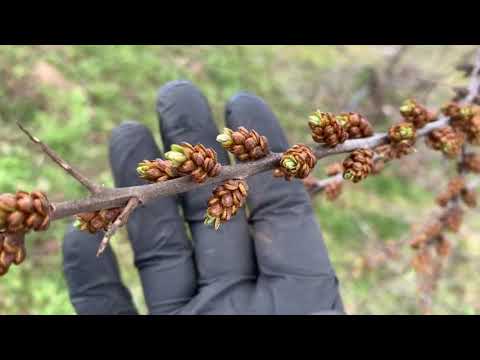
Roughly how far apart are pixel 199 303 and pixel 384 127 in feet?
13.3

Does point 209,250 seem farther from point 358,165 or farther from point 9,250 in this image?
point 9,250

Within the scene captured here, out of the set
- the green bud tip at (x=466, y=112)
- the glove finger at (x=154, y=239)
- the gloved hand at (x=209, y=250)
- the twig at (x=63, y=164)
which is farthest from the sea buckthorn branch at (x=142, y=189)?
the glove finger at (x=154, y=239)

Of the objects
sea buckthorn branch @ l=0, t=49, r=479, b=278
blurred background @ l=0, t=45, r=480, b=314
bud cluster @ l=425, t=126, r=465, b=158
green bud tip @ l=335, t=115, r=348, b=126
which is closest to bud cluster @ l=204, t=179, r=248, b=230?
sea buckthorn branch @ l=0, t=49, r=479, b=278

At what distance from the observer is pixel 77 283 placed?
94.3 inches

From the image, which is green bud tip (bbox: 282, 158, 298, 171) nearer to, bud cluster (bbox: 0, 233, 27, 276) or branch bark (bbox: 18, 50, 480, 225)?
branch bark (bbox: 18, 50, 480, 225)

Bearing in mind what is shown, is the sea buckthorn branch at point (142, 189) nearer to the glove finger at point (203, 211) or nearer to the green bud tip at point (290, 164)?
the green bud tip at point (290, 164)

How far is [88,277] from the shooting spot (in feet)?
7.86

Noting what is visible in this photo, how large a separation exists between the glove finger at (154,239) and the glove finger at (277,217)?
0.46 meters

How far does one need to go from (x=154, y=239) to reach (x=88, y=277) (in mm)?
429

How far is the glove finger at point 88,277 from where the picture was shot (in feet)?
7.78

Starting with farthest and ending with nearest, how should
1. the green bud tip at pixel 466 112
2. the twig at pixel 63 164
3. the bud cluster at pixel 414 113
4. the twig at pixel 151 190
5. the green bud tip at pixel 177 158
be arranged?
the green bud tip at pixel 466 112 → the bud cluster at pixel 414 113 → the green bud tip at pixel 177 158 → the twig at pixel 151 190 → the twig at pixel 63 164

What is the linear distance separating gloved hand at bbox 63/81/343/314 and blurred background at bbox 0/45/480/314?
0.97m

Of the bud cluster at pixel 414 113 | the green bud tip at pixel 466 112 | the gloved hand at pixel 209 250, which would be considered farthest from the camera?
the gloved hand at pixel 209 250

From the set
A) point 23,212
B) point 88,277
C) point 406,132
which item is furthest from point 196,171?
point 88,277
